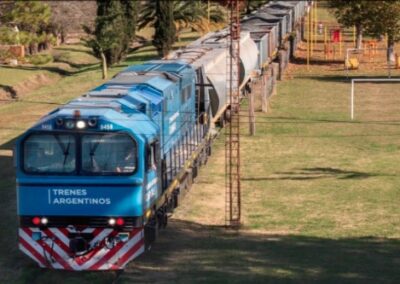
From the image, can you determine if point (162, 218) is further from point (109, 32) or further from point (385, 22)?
point (109, 32)

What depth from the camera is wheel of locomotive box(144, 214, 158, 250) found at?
15.8m

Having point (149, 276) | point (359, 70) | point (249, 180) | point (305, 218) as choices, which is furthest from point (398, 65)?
point (149, 276)

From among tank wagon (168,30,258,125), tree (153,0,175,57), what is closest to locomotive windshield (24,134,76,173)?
tank wagon (168,30,258,125)

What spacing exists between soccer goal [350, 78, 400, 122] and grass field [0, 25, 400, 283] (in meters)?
0.32

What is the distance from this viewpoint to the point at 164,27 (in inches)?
2111

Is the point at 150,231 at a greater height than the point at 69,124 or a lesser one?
lesser

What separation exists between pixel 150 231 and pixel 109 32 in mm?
34647

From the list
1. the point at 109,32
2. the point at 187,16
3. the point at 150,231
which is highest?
the point at 187,16

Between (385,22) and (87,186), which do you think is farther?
(385,22)

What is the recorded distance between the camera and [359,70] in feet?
160

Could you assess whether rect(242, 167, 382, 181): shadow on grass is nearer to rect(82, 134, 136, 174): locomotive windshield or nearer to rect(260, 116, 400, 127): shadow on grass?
rect(260, 116, 400, 127): shadow on grass

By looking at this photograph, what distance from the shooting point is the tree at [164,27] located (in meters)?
53.6

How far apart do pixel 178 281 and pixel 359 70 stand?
1404 inches

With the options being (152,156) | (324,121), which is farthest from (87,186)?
(324,121)
